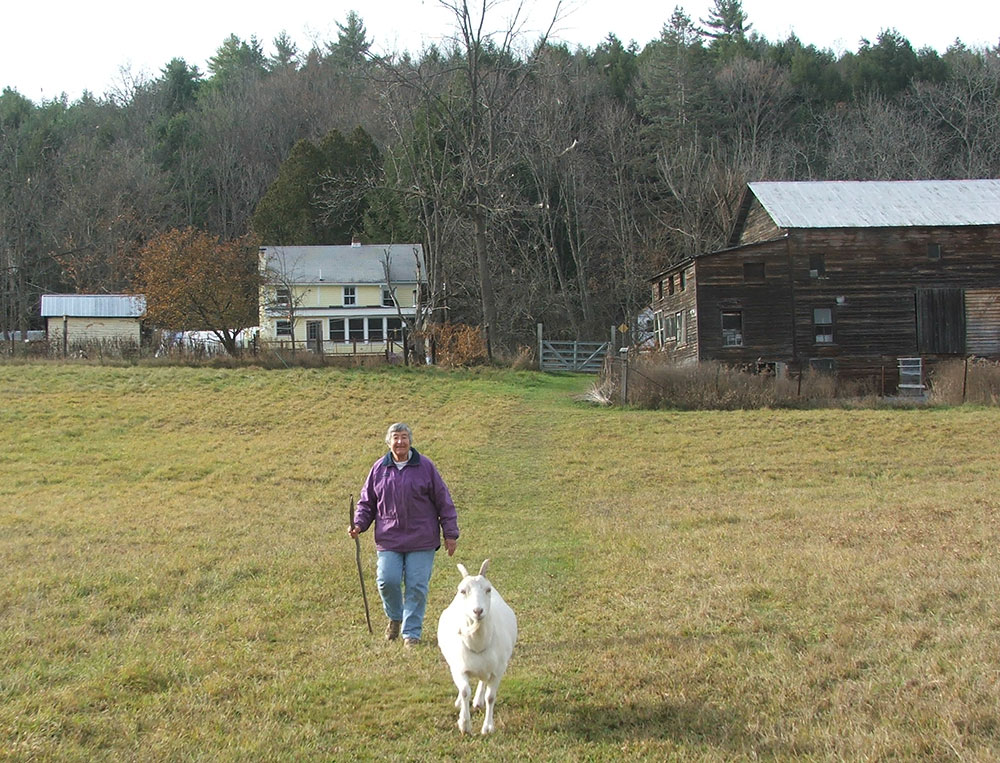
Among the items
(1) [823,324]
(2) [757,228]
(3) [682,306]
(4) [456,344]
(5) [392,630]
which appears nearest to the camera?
(5) [392,630]

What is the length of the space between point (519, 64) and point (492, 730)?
43266 millimetres

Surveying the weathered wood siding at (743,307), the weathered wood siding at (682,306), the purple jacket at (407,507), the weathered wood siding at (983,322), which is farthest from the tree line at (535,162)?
the purple jacket at (407,507)

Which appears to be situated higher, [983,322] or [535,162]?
[535,162]

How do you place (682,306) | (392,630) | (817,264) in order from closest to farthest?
(392,630), (817,264), (682,306)

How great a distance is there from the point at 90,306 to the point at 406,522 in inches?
2042

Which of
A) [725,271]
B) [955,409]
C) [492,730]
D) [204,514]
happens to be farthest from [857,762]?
[725,271]

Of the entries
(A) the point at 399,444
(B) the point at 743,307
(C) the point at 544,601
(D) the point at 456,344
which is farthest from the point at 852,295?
(A) the point at 399,444

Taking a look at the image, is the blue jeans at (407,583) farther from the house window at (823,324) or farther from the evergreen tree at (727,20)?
the evergreen tree at (727,20)

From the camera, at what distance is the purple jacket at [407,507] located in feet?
29.0

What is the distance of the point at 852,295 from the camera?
42156mm

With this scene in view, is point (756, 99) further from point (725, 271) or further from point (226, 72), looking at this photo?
point (226, 72)

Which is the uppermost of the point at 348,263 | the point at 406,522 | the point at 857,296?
the point at 348,263

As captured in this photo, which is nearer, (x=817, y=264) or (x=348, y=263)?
(x=817, y=264)

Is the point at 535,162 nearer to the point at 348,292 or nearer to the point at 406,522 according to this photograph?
the point at 348,292
